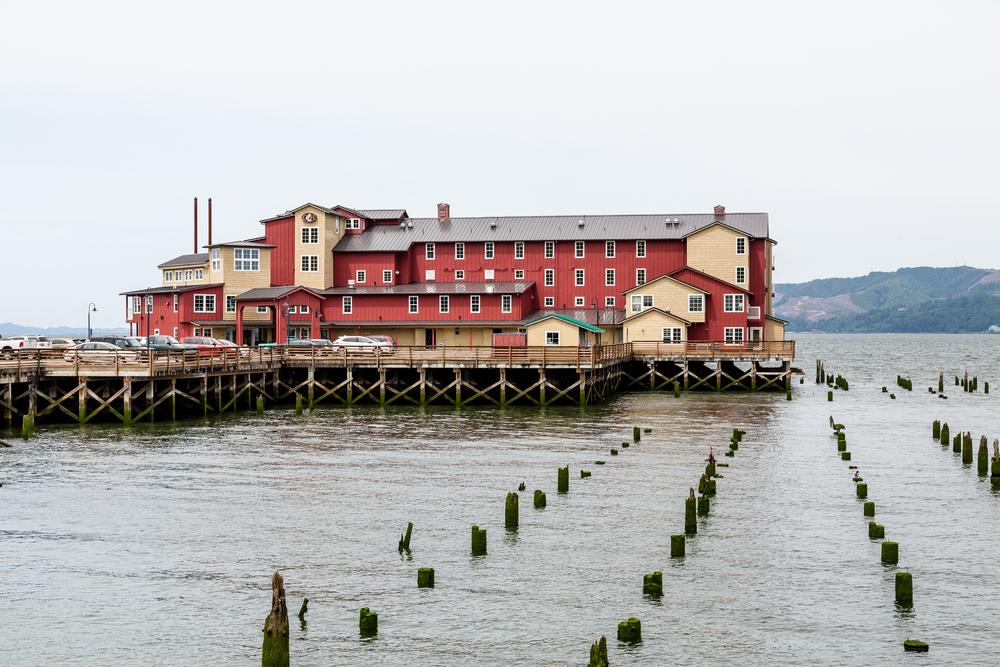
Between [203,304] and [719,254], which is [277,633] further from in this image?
[719,254]

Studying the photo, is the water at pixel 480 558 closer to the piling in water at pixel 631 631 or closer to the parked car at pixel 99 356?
the piling in water at pixel 631 631

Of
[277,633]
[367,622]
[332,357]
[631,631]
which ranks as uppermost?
[332,357]

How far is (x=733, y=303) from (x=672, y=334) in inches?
230

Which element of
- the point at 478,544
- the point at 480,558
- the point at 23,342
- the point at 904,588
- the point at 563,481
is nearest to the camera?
the point at 904,588

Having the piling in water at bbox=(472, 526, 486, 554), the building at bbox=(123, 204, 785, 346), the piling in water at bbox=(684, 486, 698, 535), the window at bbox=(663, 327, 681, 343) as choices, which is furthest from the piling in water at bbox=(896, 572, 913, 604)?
the window at bbox=(663, 327, 681, 343)

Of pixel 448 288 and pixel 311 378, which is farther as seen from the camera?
pixel 448 288

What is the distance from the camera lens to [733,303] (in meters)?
77.0

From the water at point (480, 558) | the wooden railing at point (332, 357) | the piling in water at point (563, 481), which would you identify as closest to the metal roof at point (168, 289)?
the wooden railing at point (332, 357)

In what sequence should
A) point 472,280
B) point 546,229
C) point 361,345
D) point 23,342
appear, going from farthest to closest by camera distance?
point 546,229 → point 472,280 → point 361,345 → point 23,342

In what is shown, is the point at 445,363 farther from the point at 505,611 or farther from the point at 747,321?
the point at 505,611

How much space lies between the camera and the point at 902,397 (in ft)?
226

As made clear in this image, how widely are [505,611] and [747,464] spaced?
18.9 meters

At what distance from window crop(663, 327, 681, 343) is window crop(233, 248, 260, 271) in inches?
1307

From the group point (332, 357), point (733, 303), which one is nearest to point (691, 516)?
point (332, 357)
